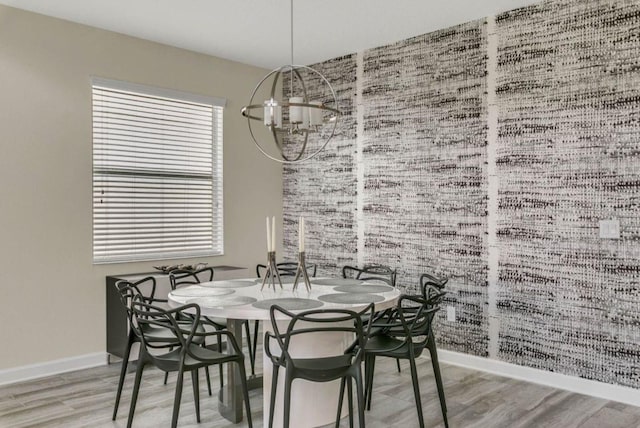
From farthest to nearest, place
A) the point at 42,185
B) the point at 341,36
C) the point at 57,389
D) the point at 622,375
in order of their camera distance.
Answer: the point at 341,36, the point at 42,185, the point at 57,389, the point at 622,375

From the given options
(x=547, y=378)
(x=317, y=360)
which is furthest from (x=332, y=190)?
(x=317, y=360)

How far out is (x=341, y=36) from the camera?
4.45m

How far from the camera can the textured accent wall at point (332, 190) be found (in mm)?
4992

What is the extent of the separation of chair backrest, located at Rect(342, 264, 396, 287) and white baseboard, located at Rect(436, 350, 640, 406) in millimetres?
780

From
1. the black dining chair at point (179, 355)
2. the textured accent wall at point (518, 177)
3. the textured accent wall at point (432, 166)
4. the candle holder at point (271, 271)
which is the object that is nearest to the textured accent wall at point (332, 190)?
the textured accent wall at point (518, 177)

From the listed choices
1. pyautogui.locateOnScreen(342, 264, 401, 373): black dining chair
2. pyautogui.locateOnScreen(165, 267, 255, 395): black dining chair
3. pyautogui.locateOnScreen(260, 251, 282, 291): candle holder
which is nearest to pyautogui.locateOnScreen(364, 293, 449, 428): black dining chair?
pyautogui.locateOnScreen(342, 264, 401, 373): black dining chair

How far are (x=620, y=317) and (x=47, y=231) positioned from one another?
158 inches

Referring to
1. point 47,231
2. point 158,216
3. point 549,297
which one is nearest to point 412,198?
point 549,297

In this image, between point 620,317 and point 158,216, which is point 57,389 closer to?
point 158,216

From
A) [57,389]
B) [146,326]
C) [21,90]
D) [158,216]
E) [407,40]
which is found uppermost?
[407,40]

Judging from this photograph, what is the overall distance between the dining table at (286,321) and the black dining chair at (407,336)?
14cm

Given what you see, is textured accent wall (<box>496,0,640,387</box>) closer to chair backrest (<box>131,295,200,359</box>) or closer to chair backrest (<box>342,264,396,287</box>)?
chair backrest (<box>342,264,396,287</box>)

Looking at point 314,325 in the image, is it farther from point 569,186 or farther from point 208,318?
point 569,186

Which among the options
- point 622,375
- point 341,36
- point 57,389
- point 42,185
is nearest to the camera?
point 622,375
